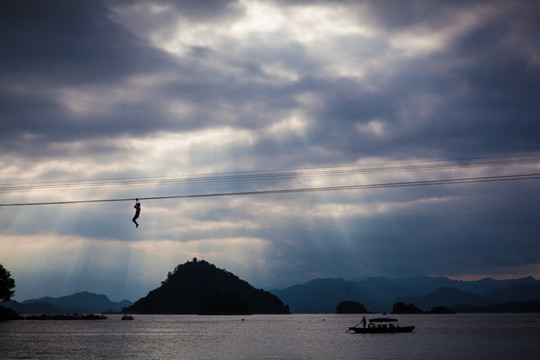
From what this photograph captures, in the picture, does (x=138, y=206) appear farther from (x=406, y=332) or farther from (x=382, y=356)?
(x=406, y=332)

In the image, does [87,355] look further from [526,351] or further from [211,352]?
[526,351]

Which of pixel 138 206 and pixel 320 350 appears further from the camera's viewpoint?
pixel 320 350

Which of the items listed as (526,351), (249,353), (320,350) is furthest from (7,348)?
(526,351)

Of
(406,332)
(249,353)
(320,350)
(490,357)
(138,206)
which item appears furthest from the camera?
(406,332)

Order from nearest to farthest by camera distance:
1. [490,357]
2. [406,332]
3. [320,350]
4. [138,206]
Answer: [138,206] → [490,357] → [320,350] → [406,332]

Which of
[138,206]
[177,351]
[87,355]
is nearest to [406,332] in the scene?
[177,351]

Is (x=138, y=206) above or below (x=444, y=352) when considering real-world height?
above

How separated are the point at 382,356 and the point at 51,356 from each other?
5687cm

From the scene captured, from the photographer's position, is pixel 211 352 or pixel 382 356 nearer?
pixel 382 356

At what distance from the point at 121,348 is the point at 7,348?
21.5 meters

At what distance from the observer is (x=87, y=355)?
91312 millimetres

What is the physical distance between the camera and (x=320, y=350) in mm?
102500

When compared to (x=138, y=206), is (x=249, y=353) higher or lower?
lower

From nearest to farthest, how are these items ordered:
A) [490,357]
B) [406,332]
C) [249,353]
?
[490,357], [249,353], [406,332]
